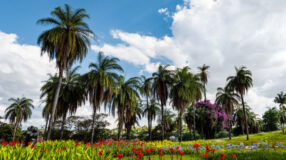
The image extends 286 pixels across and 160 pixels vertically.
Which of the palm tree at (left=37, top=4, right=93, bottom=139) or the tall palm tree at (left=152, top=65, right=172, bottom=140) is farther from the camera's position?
the tall palm tree at (left=152, top=65, right=172, bottom=140)

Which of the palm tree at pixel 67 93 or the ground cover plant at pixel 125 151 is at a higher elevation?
the palm tree at pixel 67 93

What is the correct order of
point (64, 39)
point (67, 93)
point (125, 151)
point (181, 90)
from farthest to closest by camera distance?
point (67, 93), point (181, 90), point (64, 39), point (125, 151)

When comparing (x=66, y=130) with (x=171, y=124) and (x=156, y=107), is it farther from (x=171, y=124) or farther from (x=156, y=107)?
(x=171, y=124)

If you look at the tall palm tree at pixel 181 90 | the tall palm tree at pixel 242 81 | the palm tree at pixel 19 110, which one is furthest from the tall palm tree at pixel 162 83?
the palm tree at pixel 19 110

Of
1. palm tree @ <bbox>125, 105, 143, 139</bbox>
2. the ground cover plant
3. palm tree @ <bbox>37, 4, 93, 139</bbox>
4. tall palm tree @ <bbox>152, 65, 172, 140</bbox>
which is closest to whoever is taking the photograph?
the ground cover plant

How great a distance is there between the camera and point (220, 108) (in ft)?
133

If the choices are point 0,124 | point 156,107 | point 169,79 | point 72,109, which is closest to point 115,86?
point 169,79

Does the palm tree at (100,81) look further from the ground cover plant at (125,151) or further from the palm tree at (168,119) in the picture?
the palm tree at (168,119)

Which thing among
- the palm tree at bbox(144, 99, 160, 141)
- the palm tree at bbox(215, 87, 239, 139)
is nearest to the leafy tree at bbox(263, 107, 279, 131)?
the palm tree at bbox(215, 87, 239, 139)

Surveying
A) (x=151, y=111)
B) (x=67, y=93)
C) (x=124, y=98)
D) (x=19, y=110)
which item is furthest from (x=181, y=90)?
(x=19, y=110)

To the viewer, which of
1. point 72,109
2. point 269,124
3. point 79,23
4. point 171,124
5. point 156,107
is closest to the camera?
point 79,23

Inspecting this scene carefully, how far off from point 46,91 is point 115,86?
A: 12.1 metres

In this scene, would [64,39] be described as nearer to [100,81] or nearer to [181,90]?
[100,81]

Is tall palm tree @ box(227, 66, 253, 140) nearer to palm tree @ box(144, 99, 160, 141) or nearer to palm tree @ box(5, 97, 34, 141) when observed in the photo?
palm tree @ box(144, 99, 160, 141)
